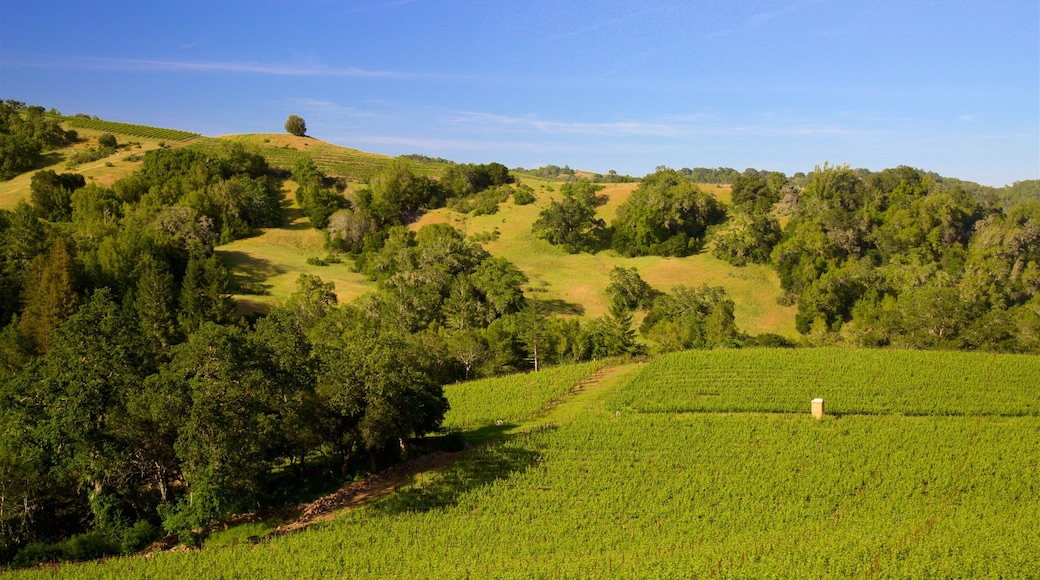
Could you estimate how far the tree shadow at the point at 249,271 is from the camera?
233 ft

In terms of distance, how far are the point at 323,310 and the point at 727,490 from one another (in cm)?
4228

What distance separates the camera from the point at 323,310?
60.8 metres

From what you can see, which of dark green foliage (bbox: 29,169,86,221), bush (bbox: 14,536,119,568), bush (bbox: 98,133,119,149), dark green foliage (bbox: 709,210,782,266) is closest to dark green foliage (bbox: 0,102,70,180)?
bush (bbox: 98,133,119,149)

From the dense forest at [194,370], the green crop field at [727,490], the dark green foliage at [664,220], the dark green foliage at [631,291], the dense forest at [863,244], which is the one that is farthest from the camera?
the dark green foliage at [664,220]

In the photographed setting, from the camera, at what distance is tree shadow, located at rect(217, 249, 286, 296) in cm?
7100

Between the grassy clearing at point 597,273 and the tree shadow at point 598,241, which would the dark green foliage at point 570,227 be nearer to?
the tree shadow at point 598,241

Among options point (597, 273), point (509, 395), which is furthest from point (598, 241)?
point (509, 395)

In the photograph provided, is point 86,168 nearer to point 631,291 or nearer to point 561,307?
point 561,307

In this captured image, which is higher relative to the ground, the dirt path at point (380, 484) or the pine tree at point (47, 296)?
the pine tree at point (47, 296)

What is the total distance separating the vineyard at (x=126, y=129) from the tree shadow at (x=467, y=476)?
407 feet

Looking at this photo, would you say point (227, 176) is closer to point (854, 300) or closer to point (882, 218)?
point (854, 300)

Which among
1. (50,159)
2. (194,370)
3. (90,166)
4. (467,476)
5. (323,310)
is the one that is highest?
(50,159)

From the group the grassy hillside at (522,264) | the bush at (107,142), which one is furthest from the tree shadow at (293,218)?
the bush at (107,142)

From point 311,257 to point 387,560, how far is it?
6823 cm
